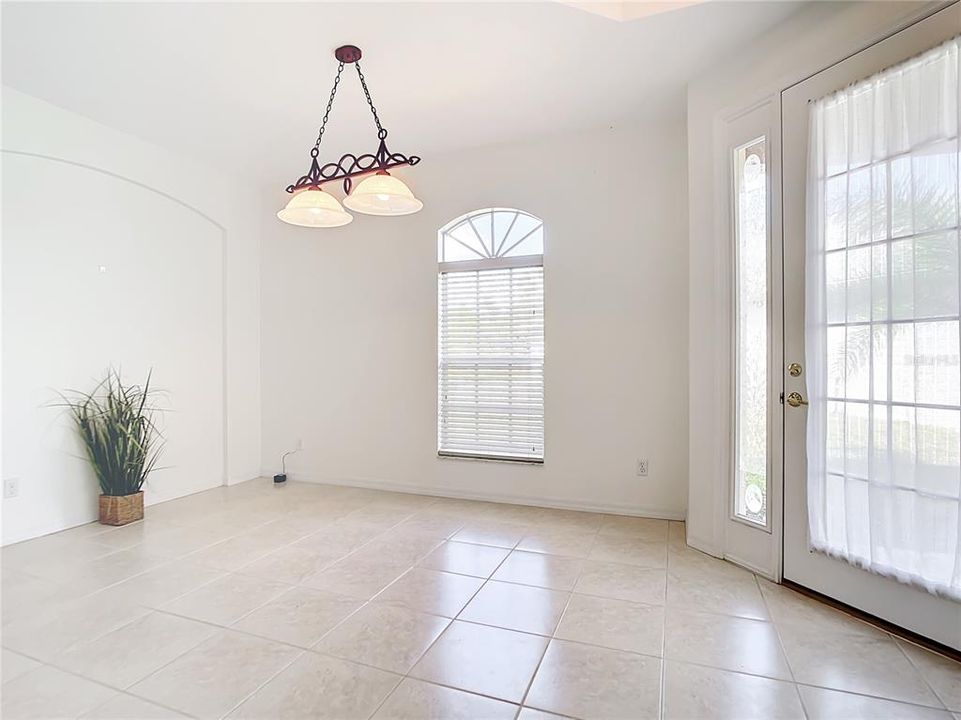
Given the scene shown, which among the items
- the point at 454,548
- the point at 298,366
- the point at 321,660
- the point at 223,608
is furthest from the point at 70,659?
the point at 298,366

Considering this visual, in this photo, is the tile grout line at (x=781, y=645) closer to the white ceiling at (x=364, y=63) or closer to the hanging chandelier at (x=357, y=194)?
the hanging chandelier at (x=357, y=194)

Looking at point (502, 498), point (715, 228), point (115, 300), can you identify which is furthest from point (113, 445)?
point (715, 228)

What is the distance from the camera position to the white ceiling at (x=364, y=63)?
2518 millimetres

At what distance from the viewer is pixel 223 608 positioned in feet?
7.87

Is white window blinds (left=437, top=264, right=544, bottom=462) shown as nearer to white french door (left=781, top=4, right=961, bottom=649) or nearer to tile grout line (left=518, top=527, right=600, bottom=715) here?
tile grout line (left=518, top=527, right=600, bottom=715)

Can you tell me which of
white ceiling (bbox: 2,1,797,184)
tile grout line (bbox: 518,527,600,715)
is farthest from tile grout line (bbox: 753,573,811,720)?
white ceiling (bbox: 2,1,797,184)

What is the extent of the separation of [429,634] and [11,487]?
3049mm

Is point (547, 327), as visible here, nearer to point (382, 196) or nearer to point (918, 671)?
point (382, 196)

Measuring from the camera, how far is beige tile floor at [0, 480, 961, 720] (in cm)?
174

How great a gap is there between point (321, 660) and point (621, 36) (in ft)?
10.8

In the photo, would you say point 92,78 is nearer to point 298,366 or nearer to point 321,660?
point 298,366

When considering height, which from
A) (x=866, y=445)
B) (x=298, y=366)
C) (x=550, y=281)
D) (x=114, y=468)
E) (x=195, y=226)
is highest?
(x=195, y=226)

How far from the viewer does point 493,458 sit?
4.21m

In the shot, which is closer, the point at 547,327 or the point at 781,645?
the point at 781,645
